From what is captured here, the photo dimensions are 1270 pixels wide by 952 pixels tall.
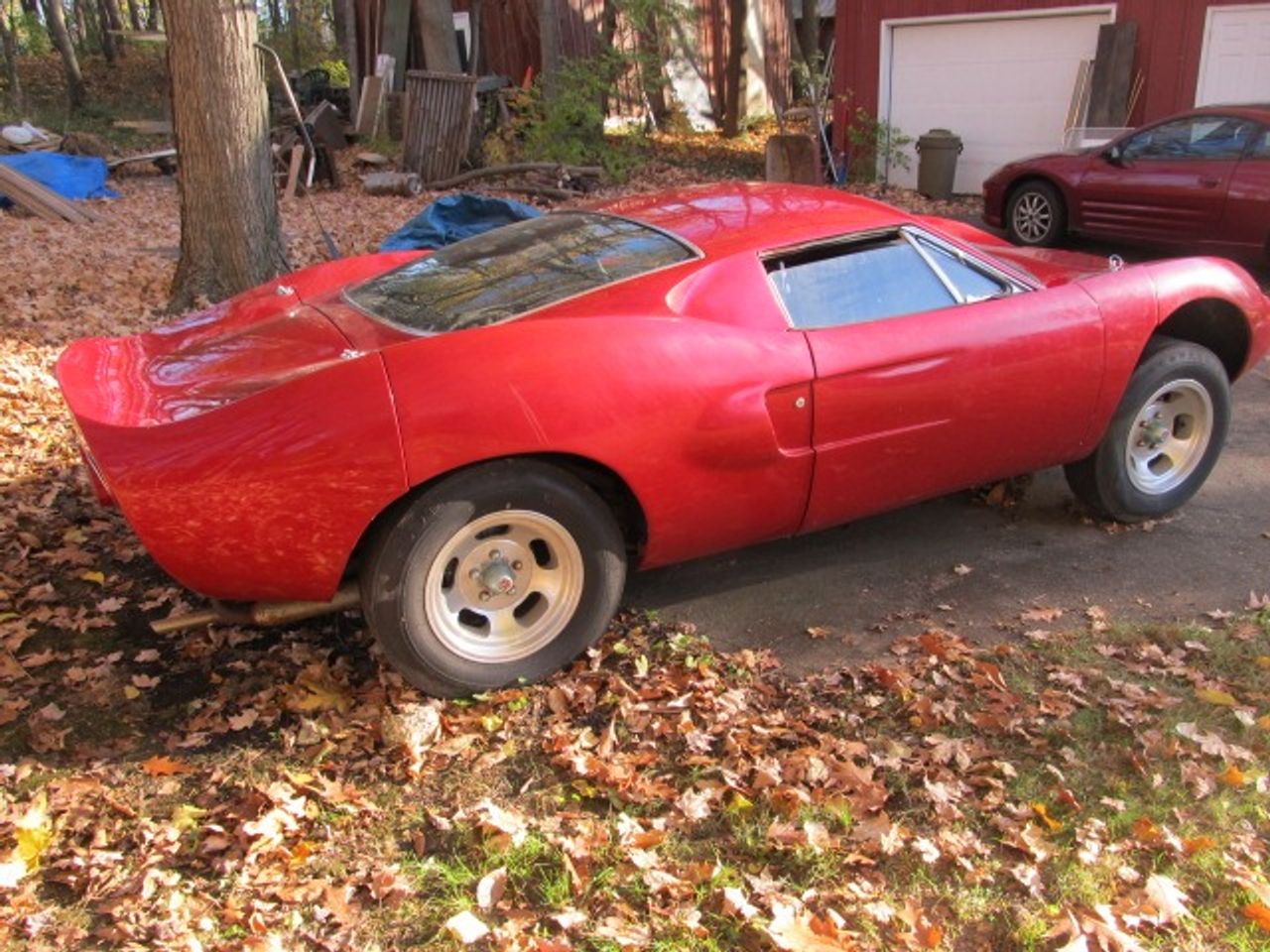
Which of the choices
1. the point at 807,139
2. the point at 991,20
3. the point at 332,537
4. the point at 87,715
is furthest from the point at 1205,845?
the point at 991,20

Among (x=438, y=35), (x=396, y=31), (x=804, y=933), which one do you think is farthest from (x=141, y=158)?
(x=804, y=933)

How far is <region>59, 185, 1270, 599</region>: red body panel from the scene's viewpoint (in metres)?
3.11

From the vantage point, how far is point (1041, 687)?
3.56m

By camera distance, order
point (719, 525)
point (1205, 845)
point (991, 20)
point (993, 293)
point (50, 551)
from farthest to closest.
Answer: point (991, 20)
point (50, 551)
point (993, 293)
point (719, 525)
point (1205, 845)

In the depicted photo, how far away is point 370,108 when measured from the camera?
17.1 m

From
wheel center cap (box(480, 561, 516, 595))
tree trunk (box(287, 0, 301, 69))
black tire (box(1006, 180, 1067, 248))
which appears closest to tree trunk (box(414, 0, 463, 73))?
tree trunk (box(287, 0, 301, 69))

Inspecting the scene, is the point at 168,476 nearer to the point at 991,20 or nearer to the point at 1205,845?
the point at 1205,845

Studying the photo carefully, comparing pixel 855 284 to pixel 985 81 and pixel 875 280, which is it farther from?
pixel 985 81

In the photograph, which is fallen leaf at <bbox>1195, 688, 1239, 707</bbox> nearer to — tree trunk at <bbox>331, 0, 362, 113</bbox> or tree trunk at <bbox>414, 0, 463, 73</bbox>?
tree trunk at <bbox>414, 0, 463, 73</bbox>

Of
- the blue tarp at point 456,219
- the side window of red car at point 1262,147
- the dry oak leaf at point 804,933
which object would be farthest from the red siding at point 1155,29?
the dry oak leaf at point 804,933

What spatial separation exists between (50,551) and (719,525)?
2712 millimetres

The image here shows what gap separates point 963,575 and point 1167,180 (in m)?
7.13

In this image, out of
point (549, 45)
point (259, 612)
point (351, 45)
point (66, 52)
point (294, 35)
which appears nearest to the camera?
point (259, 612)

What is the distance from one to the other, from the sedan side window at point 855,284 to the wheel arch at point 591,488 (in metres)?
0.83
